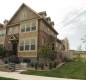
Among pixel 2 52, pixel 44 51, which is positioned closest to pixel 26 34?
pixel 2 52

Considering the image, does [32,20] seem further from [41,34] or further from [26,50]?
[26,50]

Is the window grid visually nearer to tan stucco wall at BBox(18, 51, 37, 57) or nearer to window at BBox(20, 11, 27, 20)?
tan stucco wall at BBox(18, 51, 37, 57)

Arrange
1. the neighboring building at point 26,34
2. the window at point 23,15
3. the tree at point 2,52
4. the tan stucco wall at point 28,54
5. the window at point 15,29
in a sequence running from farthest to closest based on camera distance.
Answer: the window at point 15,29 → the tree at point 2,52 → the window at point 23,15 → the neighboring building at point 26,34 → the tan stucco wall at point 28,54

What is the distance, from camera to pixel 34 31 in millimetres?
32125

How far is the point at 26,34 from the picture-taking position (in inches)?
1309

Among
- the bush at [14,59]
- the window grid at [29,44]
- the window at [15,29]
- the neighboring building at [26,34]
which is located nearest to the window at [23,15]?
the neighboring building at [26,34]

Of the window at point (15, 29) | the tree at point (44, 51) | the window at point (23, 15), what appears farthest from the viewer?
the window at point (15, 29)

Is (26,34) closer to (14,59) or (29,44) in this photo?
(29,44)

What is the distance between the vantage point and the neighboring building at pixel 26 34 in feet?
104

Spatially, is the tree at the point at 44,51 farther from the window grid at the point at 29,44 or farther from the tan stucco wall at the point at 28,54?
the window grid at the point at 29,44

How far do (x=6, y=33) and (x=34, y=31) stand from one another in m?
8.52

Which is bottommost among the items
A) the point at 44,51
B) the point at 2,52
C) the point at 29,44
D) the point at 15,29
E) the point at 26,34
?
the point at 44,51

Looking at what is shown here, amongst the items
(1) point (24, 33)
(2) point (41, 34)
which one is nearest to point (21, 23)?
(1) point (24, 33)

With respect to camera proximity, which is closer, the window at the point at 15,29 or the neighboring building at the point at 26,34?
the neighboring building at the point at 26,34
